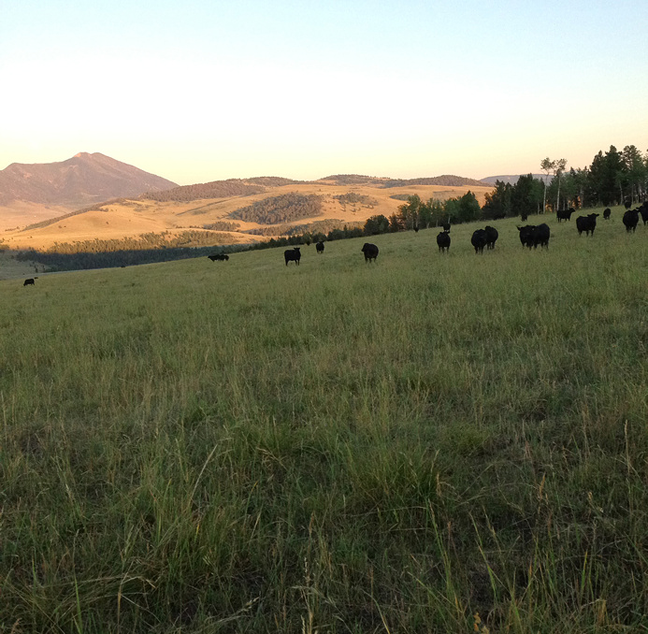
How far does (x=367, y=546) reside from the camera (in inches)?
90.9

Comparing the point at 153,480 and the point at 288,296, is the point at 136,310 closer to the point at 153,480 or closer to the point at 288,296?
the point at 288,296

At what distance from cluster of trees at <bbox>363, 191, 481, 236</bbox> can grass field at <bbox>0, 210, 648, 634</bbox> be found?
79.8 meters

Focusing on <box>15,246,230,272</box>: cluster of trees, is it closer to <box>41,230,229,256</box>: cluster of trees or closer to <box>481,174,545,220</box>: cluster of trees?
<box>41,230,229,256</box>: cluster of trees

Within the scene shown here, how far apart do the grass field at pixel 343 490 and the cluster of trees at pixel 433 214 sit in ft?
262

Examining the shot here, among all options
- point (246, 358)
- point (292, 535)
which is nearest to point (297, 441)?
point (292, 535)

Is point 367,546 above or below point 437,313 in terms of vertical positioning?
below

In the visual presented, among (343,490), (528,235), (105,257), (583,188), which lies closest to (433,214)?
(583,188)

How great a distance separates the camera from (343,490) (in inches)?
106

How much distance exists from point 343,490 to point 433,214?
9989 centimetres

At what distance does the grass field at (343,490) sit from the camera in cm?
192

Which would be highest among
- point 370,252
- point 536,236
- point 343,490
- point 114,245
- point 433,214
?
point 114,245

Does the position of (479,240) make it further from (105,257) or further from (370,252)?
(105,257)

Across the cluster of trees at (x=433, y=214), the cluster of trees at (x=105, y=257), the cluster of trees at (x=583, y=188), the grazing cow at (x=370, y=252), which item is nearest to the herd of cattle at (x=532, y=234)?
the grazing cow at (x=370, y=252)

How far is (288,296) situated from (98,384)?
772 centimetres
